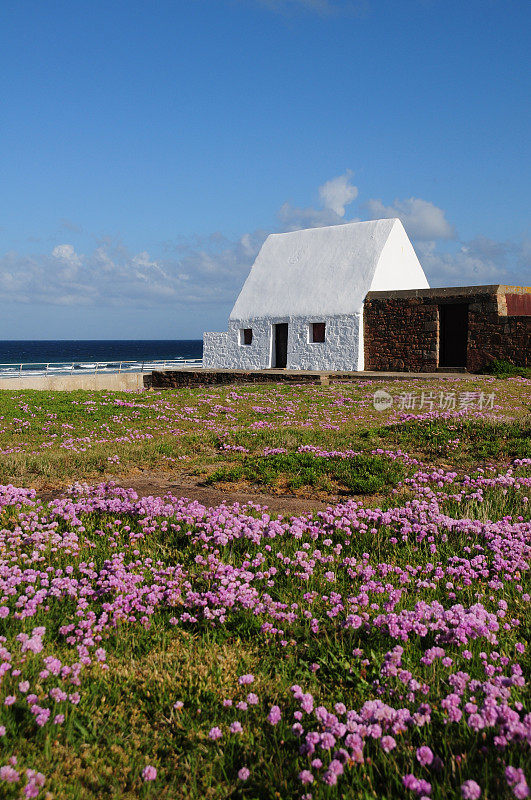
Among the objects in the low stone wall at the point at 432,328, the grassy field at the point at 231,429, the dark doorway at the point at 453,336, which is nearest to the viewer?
the grassy field at the point at 231,429

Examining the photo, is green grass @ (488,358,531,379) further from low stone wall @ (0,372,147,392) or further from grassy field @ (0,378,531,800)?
low stone wall @ (0,372,147,392)

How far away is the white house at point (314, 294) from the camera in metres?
29.9

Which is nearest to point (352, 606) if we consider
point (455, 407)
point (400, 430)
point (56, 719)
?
point (56, 719)

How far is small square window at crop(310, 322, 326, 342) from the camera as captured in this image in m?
30.6

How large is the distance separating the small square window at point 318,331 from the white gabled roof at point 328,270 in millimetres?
628

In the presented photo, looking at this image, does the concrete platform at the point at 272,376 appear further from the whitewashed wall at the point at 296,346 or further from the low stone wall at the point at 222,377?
the whitewashed wall at the point at 296,346

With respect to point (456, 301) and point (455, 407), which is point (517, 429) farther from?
point (456, 301)

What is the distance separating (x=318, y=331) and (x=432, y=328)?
251 inches

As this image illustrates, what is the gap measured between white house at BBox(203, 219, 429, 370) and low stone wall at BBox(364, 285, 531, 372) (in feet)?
3.11

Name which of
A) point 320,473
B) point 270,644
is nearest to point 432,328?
point 320,473

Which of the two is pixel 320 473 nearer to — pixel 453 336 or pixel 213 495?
pixel 213 495

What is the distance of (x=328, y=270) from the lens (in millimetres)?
31641

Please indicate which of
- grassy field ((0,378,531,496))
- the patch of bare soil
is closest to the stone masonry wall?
grassy field ((0,378,531,496))

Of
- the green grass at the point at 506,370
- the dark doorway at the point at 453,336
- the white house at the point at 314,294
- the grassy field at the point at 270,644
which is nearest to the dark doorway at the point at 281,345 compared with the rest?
the white house at the point at 314,294
